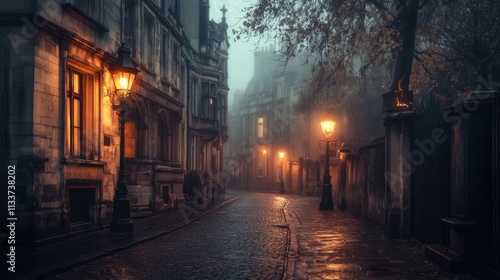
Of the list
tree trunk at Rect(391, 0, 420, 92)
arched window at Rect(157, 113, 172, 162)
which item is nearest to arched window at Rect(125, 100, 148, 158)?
arched window at Rect(157, 113, 172, 162)

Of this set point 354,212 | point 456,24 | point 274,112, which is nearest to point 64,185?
point 354,212

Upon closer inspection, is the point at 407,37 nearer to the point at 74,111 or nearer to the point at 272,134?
the point at 74,111

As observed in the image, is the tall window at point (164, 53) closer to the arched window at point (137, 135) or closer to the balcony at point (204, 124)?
the arched window at point (137, 135)

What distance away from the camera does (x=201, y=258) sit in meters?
9.13

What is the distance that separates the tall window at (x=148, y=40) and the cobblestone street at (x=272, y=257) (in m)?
7.12

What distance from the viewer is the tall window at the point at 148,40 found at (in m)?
18.2

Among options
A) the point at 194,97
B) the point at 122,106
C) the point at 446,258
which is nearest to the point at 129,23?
the point at 122,106

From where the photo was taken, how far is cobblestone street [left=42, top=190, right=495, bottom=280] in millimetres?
7574

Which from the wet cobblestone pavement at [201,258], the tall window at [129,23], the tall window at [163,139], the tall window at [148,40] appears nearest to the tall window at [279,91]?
the tall window at [163,139]

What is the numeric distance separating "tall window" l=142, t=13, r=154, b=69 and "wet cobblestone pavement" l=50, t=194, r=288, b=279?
7040 mm

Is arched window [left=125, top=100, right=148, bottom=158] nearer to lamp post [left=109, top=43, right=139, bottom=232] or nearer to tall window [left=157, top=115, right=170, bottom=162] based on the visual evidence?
tall window [left=157, top=115, right=170, bottom=162]

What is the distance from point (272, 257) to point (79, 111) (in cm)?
643

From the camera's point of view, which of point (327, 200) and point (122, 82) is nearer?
point (122, 82)

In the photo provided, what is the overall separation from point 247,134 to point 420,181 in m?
50.9
